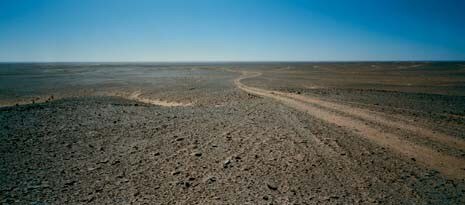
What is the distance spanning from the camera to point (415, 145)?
8922mm

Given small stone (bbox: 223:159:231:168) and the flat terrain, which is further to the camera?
small stone (bbox: 223:159:231:168)

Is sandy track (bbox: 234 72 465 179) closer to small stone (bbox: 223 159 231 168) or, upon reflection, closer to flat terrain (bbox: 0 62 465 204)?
flat terrain (bbox: 0 62 465 204)

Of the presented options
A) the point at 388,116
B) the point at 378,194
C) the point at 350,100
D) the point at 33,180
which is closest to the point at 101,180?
the point at 33,180

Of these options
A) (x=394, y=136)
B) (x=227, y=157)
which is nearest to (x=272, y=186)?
(x=227, y=157)

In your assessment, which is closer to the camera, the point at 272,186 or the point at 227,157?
the point at 272,186

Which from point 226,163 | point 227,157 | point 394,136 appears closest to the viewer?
point 226,163

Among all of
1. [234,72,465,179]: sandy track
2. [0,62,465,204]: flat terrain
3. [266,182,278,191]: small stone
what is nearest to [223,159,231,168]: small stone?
[0,62,465,204]: flat terrain

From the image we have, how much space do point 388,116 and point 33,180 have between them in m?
13.7

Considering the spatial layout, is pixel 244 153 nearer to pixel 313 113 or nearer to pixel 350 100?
pixel 313 113

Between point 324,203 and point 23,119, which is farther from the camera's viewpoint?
point 23,119

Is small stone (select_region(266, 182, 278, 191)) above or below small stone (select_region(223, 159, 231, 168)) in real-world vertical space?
below

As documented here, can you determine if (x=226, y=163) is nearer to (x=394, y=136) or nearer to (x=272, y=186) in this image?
(x=272, y=186)

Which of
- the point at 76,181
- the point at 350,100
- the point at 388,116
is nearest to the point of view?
the point at 76,181

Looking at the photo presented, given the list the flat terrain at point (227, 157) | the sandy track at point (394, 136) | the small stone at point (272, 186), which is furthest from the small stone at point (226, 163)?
the sandy track at point (394, 136)
